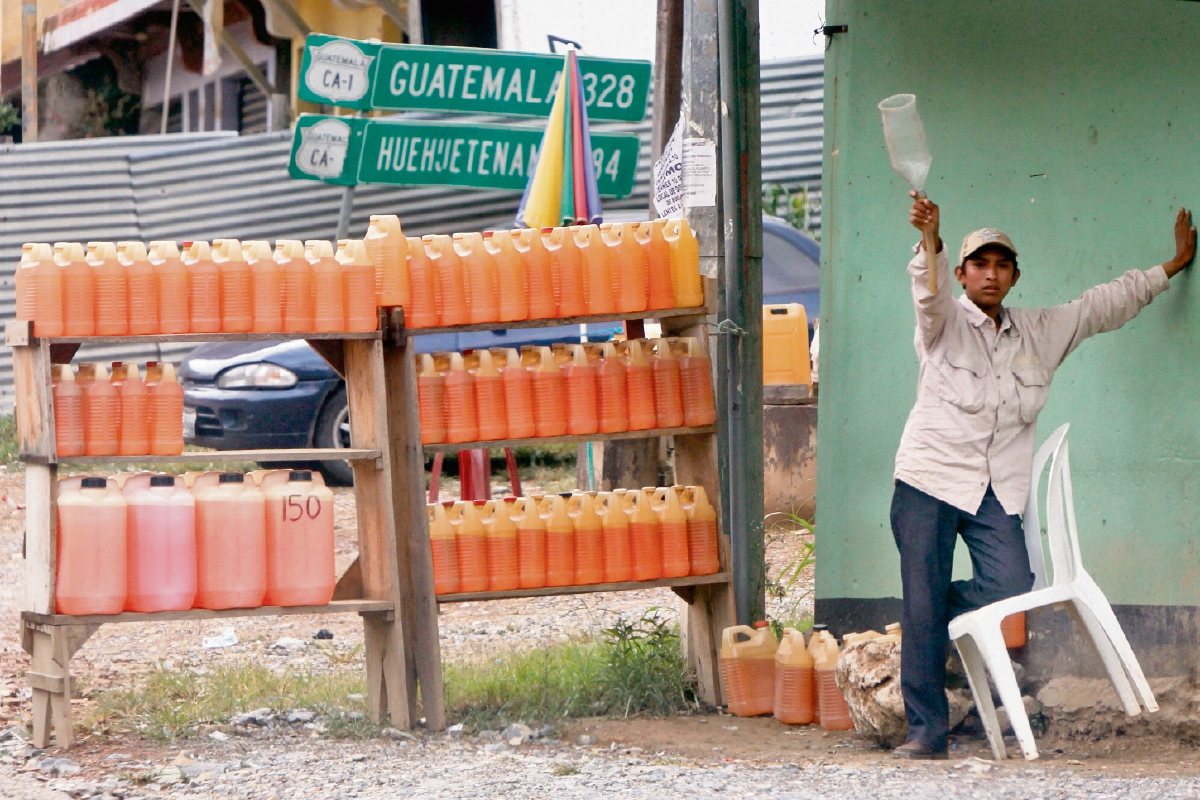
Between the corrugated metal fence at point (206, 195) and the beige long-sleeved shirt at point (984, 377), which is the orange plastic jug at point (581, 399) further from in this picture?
the corrugated metal fence at point (206, 195)

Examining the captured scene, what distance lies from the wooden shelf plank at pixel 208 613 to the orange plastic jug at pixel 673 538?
1105mm

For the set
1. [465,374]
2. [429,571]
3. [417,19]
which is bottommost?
[429,571]

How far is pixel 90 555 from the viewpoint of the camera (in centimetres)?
517

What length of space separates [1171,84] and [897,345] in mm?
1367

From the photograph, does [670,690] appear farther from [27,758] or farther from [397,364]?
[27,758]

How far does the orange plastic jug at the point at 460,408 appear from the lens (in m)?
5.70

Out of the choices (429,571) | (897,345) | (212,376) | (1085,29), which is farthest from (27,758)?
(212,376)

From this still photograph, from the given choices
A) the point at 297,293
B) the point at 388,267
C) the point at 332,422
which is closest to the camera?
the point at 297,293

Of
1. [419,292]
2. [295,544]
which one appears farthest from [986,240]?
[295,544]

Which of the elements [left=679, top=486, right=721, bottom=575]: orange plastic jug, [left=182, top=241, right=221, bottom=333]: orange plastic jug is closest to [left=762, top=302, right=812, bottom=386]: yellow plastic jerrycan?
[left=679, top=486, right=721, bottom=575]: orange plastic jug

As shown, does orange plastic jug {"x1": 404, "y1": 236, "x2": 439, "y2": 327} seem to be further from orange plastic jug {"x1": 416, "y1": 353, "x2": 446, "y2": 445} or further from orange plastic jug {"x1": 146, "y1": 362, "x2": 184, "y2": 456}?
orange plastic jug {"x1": 146, "y1": 362, "x2": 184, "y2": 456}

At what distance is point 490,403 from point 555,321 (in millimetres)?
410

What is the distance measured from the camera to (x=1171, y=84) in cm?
520

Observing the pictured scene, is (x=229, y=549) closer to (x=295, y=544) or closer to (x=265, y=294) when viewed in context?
(x=295, y=544)
